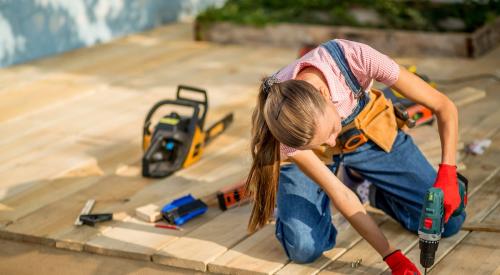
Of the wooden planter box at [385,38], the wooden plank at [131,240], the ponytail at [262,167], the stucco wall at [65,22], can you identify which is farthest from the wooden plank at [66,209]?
the wooden planter box at [385,38]

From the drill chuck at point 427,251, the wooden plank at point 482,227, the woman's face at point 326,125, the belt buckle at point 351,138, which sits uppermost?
the woman's face at point 326,125

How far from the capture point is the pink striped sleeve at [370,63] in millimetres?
3230

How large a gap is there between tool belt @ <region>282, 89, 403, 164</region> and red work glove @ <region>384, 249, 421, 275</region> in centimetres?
55

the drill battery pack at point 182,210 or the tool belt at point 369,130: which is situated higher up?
the tool belt at point 369,130

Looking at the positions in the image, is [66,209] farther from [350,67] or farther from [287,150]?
[350,67]

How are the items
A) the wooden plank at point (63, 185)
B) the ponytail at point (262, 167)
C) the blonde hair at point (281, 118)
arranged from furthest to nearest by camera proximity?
the wooden plank at point (63, 185), the ponytail at point (262, 167), the blonde hair at point (281, 118)

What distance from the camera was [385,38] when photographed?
655 centimetres

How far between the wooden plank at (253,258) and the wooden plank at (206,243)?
41mm

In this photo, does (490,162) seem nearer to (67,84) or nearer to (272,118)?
(272,118)

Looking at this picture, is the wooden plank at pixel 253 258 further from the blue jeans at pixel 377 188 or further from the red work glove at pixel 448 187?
the red work glove at pixel 448 187

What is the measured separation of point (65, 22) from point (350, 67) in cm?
434

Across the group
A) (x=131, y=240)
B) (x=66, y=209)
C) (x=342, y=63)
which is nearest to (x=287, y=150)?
(x=342, y=63)

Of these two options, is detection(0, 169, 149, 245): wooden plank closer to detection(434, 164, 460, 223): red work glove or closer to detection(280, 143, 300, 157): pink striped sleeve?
detection(280, 143, 300, 157): pink striped sleeve

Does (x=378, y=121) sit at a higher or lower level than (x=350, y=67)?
lower
